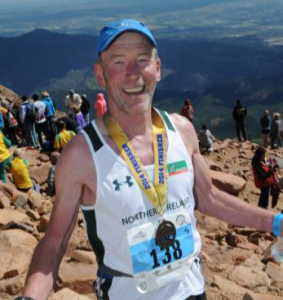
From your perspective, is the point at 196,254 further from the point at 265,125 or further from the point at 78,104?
the point at 265,125

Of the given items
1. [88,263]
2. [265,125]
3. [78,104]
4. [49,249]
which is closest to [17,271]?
[88,263]

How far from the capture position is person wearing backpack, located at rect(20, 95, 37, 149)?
45.8 feet

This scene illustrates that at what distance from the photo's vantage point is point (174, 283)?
243 centimetres

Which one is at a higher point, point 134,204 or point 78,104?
point 134,204

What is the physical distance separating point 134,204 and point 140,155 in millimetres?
328

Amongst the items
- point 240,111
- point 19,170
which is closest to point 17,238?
point 19,170

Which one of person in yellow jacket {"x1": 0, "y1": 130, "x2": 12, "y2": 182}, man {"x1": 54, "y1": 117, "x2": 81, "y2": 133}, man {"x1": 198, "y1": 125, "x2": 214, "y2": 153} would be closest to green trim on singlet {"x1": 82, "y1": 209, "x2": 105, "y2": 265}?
person in yellow jacket {"x1": 0, "y1": 130, "x2": 12, "y2": 182}

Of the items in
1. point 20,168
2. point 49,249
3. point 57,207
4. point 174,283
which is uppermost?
point 57,207

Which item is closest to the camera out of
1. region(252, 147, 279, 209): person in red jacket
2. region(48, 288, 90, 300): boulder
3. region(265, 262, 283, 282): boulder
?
region(48, 288, 90, 300): boulder

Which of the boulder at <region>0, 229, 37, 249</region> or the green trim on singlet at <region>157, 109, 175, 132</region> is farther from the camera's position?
the boulder at <region>0, 229, 37, 249</region>

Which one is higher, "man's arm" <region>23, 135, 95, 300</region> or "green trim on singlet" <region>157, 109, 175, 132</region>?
"green trim on singlet" <region>157, 109, 175, 132</region>

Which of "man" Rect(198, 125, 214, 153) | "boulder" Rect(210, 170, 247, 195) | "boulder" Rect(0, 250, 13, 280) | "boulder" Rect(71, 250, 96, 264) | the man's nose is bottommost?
"man" Rect(198, 125, 214, 153)

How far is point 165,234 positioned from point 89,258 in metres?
3.41

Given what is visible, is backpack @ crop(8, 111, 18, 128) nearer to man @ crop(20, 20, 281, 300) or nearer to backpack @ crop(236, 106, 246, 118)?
backpack @ crop(236, 106, 246, 118)
